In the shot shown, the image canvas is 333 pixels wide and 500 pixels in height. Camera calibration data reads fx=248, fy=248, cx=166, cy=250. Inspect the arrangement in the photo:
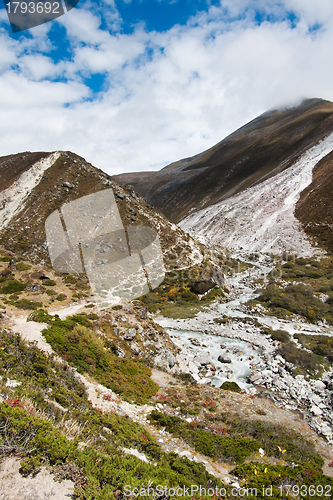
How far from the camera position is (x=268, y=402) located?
17328mm

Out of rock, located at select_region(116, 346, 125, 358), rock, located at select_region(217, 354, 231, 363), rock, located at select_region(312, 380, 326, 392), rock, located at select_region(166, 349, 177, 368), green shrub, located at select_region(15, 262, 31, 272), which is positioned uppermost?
green shrub, located at select_region(15, 262, 31, 272)

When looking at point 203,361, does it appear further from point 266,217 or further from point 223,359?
point 266,217

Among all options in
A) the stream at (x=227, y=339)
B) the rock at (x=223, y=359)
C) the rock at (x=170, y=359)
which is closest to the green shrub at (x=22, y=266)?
the stream at (x=227, y=339)

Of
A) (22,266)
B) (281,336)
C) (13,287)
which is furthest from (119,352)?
(22,266)

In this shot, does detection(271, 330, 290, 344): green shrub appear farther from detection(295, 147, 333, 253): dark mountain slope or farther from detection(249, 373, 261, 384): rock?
detection(295, 147, 333, 253): dark mountain slope

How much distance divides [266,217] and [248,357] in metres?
70.1

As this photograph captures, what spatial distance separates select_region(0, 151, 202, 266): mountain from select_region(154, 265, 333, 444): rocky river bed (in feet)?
57.6

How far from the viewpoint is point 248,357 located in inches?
965

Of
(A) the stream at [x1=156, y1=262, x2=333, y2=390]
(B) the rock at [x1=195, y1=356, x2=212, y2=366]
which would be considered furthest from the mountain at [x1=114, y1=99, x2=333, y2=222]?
(B) the rock at [x1=195, y1=356, x2=212, y2=366]

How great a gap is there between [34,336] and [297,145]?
136m

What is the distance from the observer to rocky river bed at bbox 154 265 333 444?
17547 mm

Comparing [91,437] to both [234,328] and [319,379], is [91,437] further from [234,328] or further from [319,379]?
[234,328]

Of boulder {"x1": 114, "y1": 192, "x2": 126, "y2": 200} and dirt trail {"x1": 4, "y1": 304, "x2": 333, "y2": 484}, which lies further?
boulder {"x1": 114, "y1": 192, "x2": 126, "y2": 200}

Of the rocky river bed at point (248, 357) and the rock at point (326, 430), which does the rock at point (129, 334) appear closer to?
the rocky river bed at point (248, 357)
